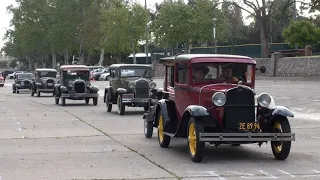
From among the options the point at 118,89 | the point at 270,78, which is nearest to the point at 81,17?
the point at 270,78

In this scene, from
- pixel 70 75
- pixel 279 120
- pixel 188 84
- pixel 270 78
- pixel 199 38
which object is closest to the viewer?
pixel 279 120

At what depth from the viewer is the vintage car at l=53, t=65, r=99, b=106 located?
30703mm

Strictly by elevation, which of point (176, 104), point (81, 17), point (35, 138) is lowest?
point (35, 138)

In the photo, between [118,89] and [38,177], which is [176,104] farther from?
[118,89]

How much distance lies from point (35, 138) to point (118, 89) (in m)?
8.49

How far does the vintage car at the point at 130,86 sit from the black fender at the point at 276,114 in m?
11.2

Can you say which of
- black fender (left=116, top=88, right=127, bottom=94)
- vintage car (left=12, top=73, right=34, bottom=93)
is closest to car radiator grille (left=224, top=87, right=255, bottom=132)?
black fender (left=116, top=88, right=127, bottom=94)

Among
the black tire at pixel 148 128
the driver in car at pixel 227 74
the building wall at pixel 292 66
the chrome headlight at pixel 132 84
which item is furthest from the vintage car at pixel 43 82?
the driver in car at pixel 227 74

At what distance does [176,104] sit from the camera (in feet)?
42.8

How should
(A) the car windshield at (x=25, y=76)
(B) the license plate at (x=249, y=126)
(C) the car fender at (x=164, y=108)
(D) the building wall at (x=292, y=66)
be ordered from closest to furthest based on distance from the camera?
1. (B) the license plate at (x=249, y=126)
2. (C) the car fender at (x=164, y=108)
3. (D) the building wall at (x=292, y=66)
4. (A) the car windshield at (x=25, y=76)

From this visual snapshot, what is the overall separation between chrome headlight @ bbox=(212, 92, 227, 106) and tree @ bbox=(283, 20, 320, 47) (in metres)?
41.4

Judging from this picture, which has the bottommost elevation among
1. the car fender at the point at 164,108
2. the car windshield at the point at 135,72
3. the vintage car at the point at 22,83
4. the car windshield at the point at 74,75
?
the vintage car at the point at 22,83

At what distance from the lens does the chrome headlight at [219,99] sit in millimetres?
11234

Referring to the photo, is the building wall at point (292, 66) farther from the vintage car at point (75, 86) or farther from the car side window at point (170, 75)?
the car side window at point (170, 75)
